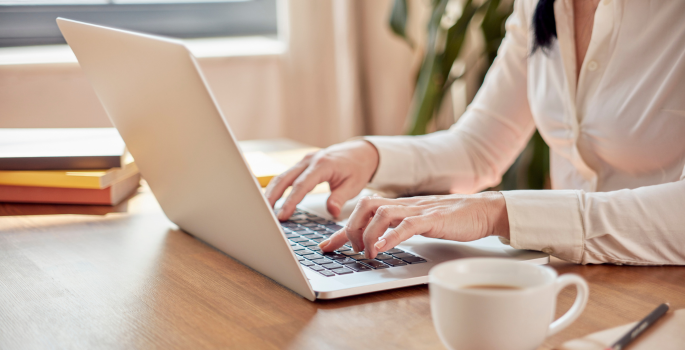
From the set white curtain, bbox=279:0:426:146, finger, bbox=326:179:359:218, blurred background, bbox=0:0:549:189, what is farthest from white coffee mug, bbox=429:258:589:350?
white curtain, bbox=279:0:426:146

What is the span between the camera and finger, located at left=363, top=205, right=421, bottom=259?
0.59 metres

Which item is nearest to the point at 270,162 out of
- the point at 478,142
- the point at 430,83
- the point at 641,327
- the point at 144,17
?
the point at 478,142

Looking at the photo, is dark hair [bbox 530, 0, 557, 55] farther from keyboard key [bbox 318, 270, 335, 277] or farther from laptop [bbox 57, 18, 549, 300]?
keyboard key [bbox 318, 270, 335, 277]

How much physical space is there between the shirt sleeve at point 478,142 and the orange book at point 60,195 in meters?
0.42

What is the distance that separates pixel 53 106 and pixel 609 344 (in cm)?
169

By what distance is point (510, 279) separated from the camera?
15.6 inches

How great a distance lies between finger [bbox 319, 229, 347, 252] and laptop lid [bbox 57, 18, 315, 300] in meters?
0.07

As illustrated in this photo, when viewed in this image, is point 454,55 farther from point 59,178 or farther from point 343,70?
point 59,178

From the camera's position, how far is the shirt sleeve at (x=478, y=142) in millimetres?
968

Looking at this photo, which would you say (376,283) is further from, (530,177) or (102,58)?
(530,177)

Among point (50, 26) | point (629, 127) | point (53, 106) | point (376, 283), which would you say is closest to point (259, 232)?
point (376, 283)

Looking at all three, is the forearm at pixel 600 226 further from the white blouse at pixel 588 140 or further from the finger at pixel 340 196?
the finger at pixel 340 196

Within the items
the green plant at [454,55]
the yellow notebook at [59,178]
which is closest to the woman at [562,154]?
the yellow notebook at [59,178]

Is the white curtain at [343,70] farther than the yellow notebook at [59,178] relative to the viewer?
Yes
